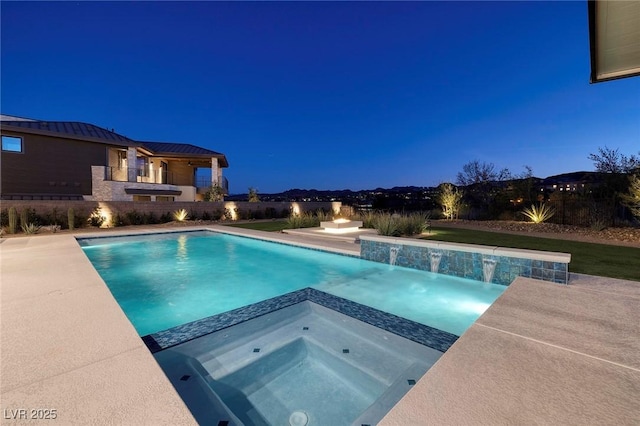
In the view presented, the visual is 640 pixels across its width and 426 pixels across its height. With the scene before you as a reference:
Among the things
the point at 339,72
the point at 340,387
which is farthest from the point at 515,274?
the point at 339,72

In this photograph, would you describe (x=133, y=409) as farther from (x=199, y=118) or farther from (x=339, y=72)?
(x=199, y=118)

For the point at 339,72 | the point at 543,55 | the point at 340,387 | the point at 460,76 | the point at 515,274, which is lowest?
the point at 340,387

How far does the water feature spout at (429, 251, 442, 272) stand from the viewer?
208 inches

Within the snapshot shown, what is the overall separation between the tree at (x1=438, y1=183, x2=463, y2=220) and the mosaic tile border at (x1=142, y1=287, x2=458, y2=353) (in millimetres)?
11914

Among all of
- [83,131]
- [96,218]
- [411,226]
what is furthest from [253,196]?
[411,226]

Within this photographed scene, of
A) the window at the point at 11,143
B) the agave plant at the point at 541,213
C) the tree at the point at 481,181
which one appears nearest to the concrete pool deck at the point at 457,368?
the agave plant at the point at 541,213

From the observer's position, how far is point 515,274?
4.37m

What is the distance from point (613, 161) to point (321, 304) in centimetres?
1604

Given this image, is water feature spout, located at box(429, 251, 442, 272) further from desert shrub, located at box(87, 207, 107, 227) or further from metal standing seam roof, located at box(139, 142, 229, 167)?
metal standing seam roof, located at box(139, 142, 229, 167)

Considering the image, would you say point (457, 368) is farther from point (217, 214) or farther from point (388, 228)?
point (217, 214)

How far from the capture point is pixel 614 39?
341 cm

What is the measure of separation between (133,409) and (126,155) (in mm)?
21468

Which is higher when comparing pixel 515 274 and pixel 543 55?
pixel 543 55

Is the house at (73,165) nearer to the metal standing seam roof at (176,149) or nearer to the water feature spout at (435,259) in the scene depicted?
the metal standing seam roof at (176,149)
